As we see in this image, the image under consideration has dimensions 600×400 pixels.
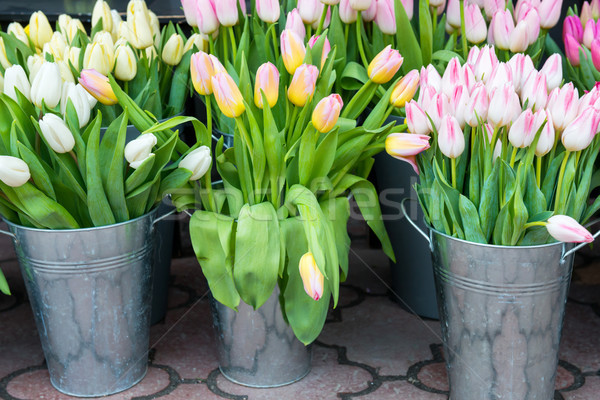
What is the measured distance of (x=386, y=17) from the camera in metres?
1.50

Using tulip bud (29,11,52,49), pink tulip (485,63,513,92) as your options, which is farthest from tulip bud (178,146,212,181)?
tulip bud (29,11,52,49)

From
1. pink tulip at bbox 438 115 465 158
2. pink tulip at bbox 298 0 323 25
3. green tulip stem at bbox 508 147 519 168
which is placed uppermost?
pink tulip at bbox 298 0 323 25

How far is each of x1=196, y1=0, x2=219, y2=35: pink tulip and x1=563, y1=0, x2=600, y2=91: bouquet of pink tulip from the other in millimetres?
712

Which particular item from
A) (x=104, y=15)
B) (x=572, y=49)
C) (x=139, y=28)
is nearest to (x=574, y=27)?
(x=572, y=49)

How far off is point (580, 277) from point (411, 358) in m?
0.61

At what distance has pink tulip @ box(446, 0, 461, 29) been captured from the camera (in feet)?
5.19

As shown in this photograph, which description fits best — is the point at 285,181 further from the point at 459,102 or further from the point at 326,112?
the point at 459,102

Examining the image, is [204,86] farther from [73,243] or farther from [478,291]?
[478,291]

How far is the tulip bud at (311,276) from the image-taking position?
1.12m

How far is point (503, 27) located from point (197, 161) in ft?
2.14

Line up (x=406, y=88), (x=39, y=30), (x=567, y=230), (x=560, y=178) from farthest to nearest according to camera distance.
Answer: (x=39, y=30) → (x=406, y=88) → (x=560, y=178) → (x=567, y=230)

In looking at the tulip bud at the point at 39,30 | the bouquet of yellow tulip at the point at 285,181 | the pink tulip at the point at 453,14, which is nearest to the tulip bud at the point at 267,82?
the bouquet of yellow tulip at the point at 285,181

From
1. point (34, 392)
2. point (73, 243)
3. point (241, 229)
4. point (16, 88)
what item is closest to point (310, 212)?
point (241, 229)

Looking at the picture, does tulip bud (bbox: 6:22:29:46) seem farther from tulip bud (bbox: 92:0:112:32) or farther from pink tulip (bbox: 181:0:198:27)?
pink tulip (bbox: 181:0:198:27)
